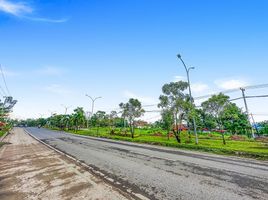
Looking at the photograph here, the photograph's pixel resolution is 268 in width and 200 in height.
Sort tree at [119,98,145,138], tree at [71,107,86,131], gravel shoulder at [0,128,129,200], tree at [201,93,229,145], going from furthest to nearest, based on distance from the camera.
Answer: tree at [71,107,86,131], tree at [119,98,145,138], tree at [201,93,229,145], gravel shoulder at [0,128,129,200]

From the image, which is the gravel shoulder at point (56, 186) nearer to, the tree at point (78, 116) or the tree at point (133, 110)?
the tree at point (133, 110)

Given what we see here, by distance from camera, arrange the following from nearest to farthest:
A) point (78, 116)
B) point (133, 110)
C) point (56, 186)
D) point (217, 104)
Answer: point (56, 186) < point (217, 104) < point (133, 110) < point (78, 116)

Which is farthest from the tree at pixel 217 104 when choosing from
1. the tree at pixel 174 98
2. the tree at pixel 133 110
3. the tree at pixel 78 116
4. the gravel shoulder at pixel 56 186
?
the tree at pixel 78 116

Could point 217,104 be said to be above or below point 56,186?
above

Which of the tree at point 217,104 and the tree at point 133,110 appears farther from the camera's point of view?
the tree at point 133,110

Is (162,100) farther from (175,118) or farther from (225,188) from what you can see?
(225,188)

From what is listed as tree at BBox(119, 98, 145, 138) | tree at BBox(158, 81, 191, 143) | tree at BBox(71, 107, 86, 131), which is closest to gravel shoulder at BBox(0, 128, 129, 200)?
tree at BBox(158, 81, 191, 143)

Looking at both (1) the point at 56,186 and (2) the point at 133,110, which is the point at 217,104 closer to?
(2) the point at 133,110

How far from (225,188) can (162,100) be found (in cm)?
2479

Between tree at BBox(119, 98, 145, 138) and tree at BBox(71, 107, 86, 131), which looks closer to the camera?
tree at BBox(119, 98, 145, 138)

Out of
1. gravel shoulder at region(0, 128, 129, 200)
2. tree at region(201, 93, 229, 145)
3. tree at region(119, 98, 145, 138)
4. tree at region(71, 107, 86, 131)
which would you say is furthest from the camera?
tree at region(71, 107, 86, 131)

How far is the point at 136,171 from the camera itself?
9047 millimetres

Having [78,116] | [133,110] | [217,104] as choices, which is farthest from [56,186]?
[78,116]

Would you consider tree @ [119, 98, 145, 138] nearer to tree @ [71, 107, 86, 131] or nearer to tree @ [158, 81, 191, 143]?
tree @ [158, 81, 191, 143]
